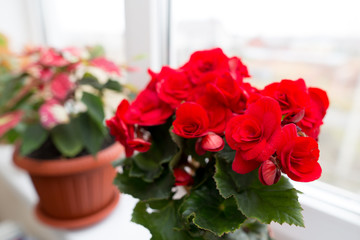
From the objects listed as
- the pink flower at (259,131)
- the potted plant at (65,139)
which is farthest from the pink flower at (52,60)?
the pink flower at (259,131)

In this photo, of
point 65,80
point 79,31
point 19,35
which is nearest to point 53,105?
point 65,80

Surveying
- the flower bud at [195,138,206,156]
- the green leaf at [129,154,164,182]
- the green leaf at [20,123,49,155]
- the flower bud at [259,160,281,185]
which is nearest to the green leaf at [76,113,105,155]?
the green leaf at [20,123,49,155]

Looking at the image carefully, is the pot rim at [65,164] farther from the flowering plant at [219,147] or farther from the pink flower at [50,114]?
the flowering plant at [219,147]

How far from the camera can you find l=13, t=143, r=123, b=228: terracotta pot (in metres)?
0.72

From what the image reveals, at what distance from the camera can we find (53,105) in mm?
Answer: 766

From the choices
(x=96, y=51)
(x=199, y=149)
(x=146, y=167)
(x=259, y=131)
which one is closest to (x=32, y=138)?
(x=96, y=51)

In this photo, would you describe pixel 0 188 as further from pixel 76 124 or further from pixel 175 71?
pixel 175 71

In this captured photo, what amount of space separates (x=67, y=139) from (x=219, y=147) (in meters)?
0.56

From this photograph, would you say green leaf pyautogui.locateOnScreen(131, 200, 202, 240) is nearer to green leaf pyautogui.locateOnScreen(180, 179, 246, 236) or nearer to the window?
green leaf pyautogui.locateOnScreen(180, 179, 246, 236)

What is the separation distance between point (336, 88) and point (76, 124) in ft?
2.32

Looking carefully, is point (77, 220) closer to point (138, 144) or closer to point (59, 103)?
point (59, 103)

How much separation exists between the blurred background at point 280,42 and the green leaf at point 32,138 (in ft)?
1.14

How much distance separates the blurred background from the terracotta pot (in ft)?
1.10

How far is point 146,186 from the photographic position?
447 mm
